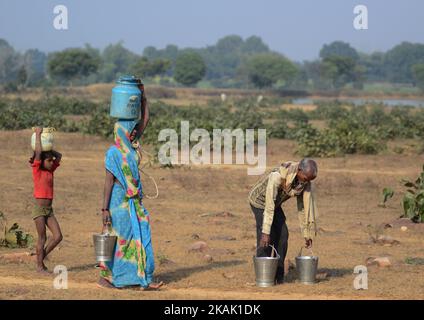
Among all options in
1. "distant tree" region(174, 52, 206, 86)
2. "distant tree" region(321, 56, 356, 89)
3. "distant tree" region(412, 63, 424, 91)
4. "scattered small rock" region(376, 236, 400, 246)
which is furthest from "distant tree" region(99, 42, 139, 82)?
"scattered small rock" region(376, 236, 400, 246)

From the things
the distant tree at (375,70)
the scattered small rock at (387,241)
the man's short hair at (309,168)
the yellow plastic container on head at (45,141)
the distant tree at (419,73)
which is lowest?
the scattered small rock at (387,241)

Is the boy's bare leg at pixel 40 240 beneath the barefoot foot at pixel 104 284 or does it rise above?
above

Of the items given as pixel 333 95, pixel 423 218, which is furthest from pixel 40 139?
pixel 333 95

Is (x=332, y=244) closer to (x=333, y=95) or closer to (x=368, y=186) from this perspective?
(x=368, y=186)

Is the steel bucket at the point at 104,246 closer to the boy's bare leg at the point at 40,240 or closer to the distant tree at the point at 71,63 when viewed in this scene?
the boy's bare leg at the point at 40,240

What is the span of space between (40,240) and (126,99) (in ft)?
5.84

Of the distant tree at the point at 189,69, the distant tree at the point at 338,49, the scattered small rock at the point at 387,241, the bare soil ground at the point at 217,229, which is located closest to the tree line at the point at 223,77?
the distant tree at the point at 189,69

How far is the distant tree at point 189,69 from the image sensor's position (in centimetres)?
9431

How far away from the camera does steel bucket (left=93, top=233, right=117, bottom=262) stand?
794 centimetres

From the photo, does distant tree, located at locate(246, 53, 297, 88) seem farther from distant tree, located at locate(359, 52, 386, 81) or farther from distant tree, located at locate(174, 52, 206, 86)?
distant tree, located at locate(359, 52, 386, 81)

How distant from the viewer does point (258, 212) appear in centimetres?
830

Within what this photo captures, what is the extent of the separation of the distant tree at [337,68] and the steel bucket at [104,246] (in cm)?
8652

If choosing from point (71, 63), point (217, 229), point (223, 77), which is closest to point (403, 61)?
point (223, 77)

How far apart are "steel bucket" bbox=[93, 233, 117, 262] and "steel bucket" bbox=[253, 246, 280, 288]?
1.28 meters
